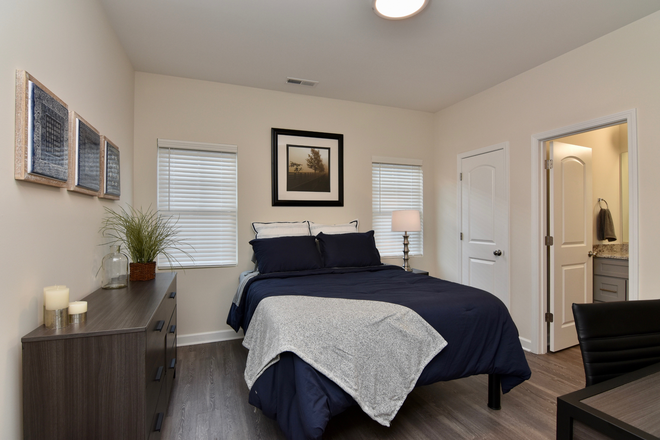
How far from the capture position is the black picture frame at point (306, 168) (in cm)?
400

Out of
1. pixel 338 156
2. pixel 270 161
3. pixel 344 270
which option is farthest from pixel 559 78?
pixel 270 161

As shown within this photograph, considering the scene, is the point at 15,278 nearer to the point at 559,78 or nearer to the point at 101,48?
the point at 101,48

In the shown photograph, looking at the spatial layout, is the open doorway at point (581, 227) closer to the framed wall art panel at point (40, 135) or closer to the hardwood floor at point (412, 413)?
the hardwood floor at point (412, 413)

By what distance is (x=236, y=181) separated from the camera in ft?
12.6

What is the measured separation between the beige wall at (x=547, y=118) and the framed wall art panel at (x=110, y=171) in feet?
12.1

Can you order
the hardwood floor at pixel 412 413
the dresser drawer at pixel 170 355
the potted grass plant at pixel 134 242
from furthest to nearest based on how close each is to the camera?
1. the potted grass plant at pixel 134 242
2. the dresser drawer at pixel 170 355
3. the hardwood floor at pixel 412 413

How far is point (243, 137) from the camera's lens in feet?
12.7

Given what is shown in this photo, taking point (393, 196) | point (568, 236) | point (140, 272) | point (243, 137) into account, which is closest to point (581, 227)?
point (568, 236)

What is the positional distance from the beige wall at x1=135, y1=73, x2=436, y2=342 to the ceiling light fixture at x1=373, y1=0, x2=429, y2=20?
1920mm

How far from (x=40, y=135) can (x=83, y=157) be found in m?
0.53

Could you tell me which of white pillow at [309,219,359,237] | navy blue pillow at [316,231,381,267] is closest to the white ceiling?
white pillow at [309,219,359,237]

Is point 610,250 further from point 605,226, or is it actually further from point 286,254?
point 286,254

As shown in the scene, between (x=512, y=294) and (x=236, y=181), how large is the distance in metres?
3.20

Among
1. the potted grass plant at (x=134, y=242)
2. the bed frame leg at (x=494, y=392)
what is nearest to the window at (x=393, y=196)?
the bed frame leg at (x=494, y=392)
